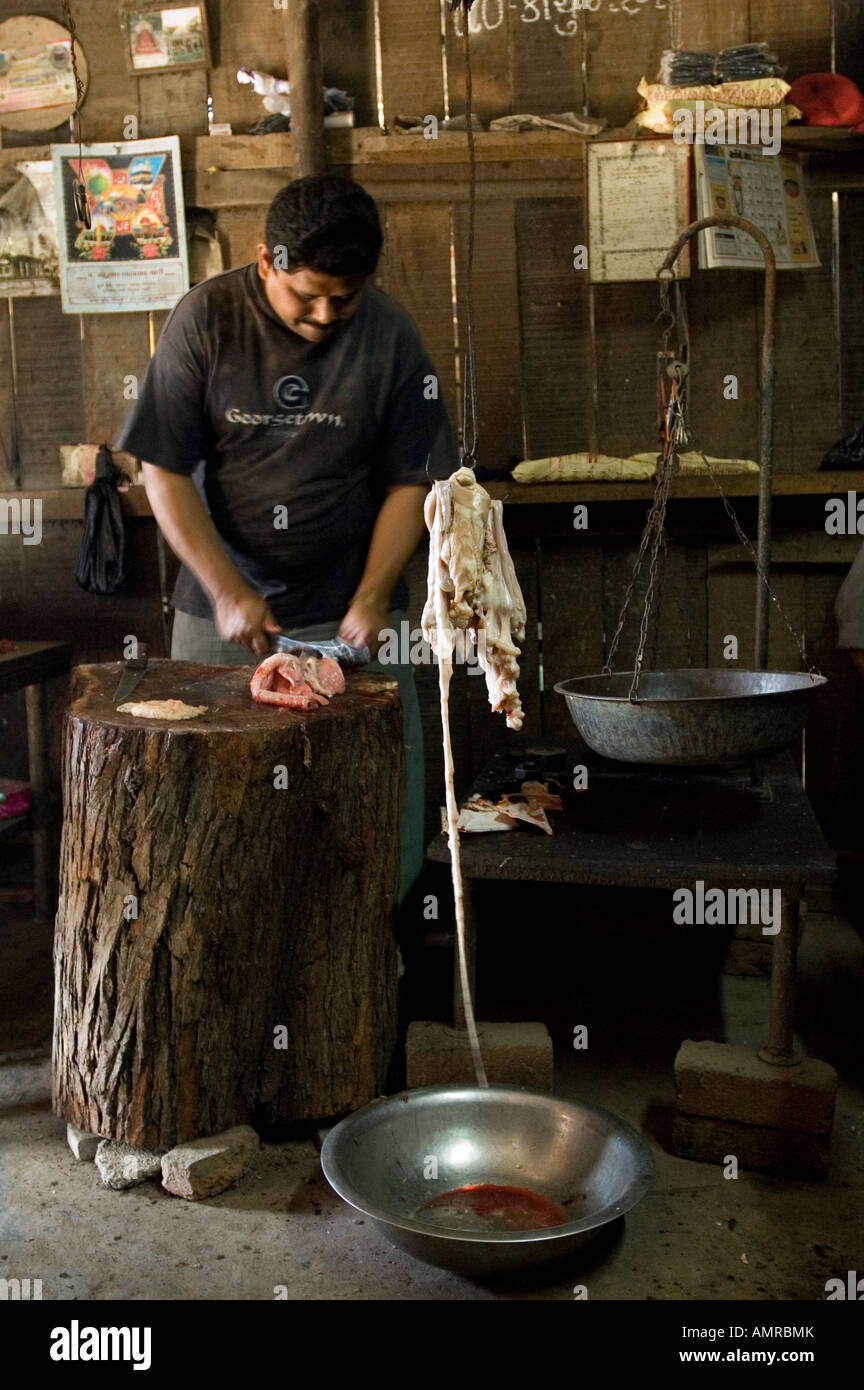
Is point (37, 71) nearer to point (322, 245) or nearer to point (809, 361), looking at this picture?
point (322, 245)

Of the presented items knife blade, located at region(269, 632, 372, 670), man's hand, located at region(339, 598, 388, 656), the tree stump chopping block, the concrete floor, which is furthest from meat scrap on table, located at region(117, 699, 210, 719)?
the concrete floor

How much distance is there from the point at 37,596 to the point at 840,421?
3561mm

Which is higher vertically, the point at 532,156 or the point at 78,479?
the point at 532,156

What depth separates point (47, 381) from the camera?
17.3 feet

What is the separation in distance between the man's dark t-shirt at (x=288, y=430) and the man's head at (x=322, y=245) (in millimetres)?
278

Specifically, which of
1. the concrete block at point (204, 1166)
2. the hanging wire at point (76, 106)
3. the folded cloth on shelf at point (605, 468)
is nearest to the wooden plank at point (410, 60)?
the hanging wire at point (76, 106)

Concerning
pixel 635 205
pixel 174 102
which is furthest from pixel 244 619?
pixel 174 102

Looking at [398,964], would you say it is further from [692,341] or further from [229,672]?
[692,341]

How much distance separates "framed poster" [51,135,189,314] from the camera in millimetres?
5000

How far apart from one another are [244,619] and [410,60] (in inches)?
108
